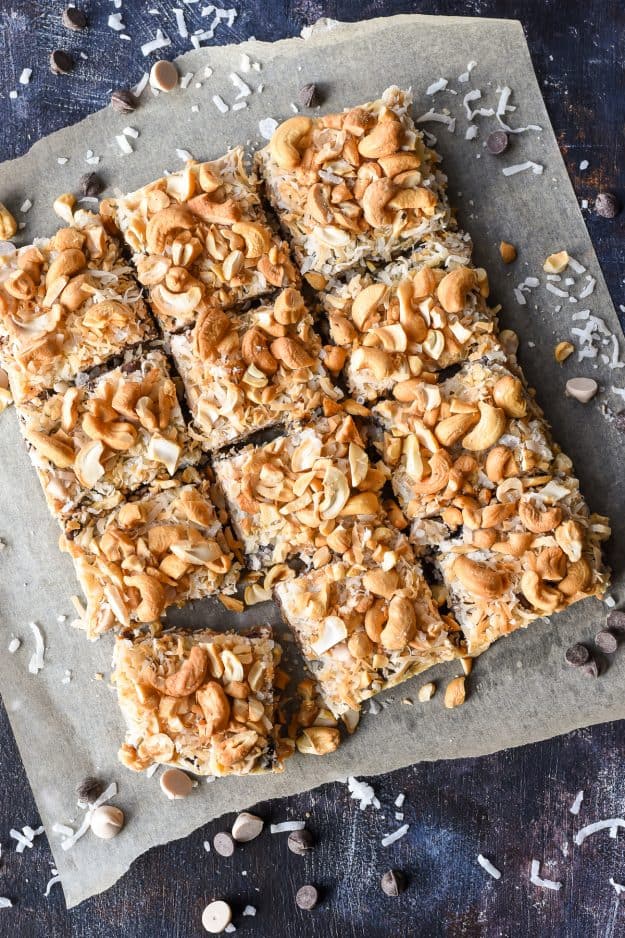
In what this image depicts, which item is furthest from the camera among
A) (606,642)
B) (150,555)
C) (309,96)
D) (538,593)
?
(309,96)

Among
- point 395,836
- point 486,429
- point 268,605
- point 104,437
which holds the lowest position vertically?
point 395,836

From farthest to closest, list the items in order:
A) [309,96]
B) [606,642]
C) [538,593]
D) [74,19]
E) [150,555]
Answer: [74,19] < [309,96] < [606,642] < [150,555] < [538,593]

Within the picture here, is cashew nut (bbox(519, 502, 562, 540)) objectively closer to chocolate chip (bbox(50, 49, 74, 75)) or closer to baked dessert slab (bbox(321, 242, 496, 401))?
baked dessert slab (bbox(321, 242, 496, 401))

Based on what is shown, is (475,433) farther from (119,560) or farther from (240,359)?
(119,560)

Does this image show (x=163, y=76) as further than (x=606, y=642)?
Yes

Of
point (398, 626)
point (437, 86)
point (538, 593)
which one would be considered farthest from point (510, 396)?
point (437, 86)

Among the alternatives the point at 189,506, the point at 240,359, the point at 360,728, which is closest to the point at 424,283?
the point at 240,359

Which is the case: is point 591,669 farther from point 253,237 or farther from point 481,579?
point 253,237
